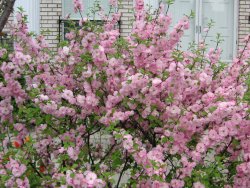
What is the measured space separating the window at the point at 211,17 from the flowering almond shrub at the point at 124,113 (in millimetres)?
6838

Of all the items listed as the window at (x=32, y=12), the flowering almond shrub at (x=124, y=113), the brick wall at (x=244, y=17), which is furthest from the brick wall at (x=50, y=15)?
the flowering almond shrub at (x=124, y=113)

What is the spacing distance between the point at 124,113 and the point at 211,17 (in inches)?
313

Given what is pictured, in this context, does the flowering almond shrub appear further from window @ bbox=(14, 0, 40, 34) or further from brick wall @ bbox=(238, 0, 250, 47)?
brick wall @ bbox=(238, 0, 250, 47)

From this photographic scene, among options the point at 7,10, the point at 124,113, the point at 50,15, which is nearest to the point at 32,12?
the point at 50,15

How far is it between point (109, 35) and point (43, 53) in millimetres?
598

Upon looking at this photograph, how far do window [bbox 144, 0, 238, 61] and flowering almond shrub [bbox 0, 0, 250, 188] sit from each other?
6.84m

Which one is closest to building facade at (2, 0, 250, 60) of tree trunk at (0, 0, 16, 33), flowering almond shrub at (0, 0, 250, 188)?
flowering almond shrub at (0, 0, 250, 188)

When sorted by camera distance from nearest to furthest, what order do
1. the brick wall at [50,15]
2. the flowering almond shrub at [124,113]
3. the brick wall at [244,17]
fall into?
the flowering almond shrub at [124,113] → the brick wall at [50,15] → the brick wall at [244,17]

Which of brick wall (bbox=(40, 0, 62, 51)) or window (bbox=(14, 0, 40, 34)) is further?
brick wall (bbox=(40, 0, 62, 51))

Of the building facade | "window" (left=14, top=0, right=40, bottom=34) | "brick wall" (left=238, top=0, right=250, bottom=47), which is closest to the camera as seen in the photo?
"window" (left=14, top=0, right=40, bottom=34)

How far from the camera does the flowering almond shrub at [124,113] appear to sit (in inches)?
124

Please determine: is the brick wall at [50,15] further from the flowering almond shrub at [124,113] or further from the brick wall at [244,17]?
the flowering almond shrub at [124,113]

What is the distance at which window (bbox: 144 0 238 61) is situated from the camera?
10.6 meters

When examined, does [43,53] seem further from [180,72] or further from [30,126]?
[180,72]
